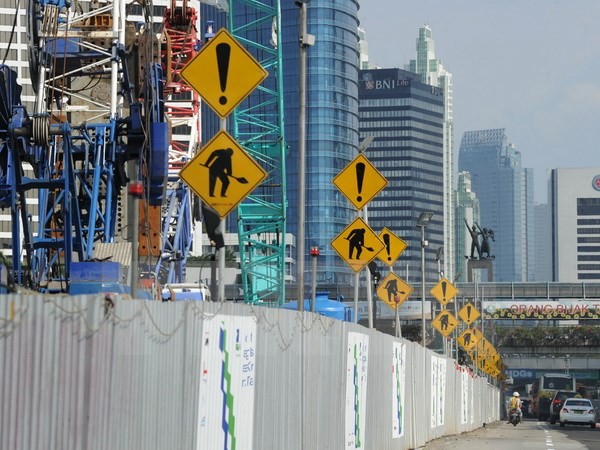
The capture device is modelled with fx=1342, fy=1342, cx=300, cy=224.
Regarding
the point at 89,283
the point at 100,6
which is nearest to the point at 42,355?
the point at 89,283

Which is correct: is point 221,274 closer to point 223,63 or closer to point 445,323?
point 223,63

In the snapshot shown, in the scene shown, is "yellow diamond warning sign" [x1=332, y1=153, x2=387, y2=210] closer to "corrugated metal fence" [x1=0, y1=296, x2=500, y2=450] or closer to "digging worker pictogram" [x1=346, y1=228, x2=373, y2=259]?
"digging worker pictogram" [x1=346, y1=228, x2=373, y2=259]

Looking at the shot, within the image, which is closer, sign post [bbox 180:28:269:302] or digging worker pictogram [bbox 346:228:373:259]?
sign post [bbox 180:28:269:302]

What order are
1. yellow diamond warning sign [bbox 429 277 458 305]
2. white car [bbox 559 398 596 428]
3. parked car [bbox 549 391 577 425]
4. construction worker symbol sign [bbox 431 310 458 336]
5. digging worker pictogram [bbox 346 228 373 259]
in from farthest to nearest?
1. parked car [bbox 549 391 577 425]
2. white car [bbox 559 398 596 428]
3. construction worker symbol sign [bbox 431 310 458 336]
4. yellow diamond warning sign [bbox 429 277 458 305]
5. digging worker pictogram [bbox 346 228 373 259]

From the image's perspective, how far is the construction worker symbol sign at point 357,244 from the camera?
2284cm

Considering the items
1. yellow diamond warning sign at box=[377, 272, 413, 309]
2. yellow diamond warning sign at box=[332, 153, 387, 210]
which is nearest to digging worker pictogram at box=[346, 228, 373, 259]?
yellow diamond warning sign at box=[332, 153, 387, 210]

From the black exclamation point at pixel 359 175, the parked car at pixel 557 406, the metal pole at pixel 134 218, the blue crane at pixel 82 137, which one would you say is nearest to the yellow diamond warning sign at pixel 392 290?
the blue crane at pixel 82 137

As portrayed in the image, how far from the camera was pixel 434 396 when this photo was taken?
33.3 meters

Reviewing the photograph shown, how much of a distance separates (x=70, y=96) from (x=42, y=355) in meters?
32.8

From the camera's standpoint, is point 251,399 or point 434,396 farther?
point 434,396

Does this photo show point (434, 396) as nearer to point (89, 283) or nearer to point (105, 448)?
point (89, 283)

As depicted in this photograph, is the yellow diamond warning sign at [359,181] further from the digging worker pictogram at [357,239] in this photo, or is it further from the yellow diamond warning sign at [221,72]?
the yellow diamond warning sign at [221,72]

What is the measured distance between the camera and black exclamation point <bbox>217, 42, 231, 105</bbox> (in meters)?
13.1

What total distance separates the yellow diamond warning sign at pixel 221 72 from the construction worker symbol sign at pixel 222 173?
1.11 ft
